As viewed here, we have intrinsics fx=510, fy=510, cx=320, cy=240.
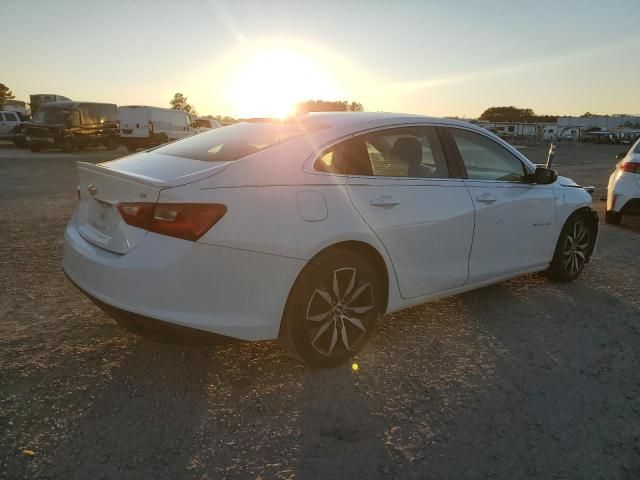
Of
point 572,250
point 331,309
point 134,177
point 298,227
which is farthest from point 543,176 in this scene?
point 134,177

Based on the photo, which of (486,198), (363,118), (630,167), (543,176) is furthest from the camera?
(630,167)

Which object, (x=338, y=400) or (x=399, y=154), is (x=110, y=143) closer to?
(x=399, y=154)

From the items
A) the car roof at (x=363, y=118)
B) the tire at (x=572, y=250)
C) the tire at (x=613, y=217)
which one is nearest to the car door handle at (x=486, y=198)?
the car roof at (x=363, y=118)

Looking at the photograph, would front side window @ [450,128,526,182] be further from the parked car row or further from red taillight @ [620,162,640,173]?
the parked car row

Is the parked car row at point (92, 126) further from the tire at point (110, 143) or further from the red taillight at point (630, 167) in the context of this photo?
the red taillight at point (630, 167)

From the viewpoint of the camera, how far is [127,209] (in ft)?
8.51

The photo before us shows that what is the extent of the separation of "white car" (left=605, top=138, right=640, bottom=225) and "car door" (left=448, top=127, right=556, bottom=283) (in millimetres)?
3660

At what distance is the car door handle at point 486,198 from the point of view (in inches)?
147

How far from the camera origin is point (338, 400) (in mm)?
2764

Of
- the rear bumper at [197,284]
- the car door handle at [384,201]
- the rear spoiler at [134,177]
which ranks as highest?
the rear spoiler at [134,177]

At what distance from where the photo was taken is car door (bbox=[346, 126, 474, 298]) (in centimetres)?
312

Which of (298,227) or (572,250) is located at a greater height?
(298,227)

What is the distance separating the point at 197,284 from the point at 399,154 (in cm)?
172

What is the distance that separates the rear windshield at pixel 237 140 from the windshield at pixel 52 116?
864 inches
